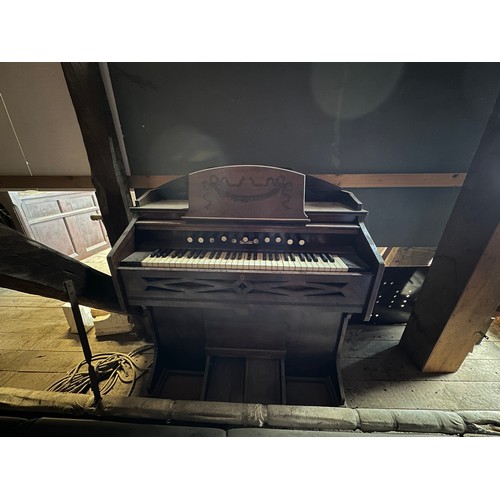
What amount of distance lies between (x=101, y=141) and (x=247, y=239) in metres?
1.40

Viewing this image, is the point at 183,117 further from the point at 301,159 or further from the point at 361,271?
the point at 361,271

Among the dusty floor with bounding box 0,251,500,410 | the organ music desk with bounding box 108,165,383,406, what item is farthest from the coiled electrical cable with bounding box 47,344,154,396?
the organ music desk with bounding box 108,165,383,406

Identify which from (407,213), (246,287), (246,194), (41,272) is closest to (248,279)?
(246,287)

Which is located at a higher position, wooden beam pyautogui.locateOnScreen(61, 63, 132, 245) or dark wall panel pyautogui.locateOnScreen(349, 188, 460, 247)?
wooden beam pyautogui.locateOnScreen(61, 63, 132, 245)

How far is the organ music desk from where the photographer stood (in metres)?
1.22

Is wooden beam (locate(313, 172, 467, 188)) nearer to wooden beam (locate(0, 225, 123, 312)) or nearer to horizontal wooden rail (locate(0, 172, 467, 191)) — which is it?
horizontal wooden rail (locate(0, 172, 467, 191))

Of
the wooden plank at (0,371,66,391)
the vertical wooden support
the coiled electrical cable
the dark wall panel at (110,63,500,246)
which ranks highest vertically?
the dark wall panel at (110,63,500,246)

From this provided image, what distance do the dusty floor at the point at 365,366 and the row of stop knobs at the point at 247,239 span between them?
1.34m

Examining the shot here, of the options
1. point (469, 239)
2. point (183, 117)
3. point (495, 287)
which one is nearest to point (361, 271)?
point (469, 239)

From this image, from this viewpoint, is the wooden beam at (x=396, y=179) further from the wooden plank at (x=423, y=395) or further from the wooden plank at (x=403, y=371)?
the wooden plank at (x=423, y=395)

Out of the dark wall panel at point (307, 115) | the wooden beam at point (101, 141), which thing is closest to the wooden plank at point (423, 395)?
the dark wall panel at point (307, 115)

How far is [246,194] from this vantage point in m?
1.35

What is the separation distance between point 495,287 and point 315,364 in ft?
4.62

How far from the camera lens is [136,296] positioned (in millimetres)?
1273
